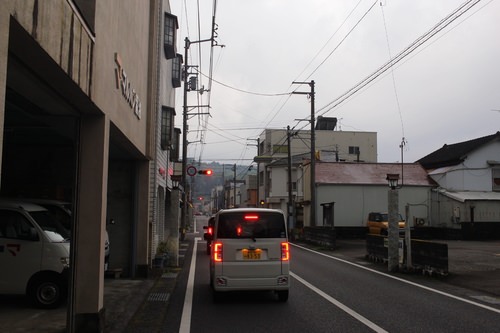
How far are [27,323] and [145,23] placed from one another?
8.28m

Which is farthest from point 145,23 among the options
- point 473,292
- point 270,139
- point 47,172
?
point 270,139

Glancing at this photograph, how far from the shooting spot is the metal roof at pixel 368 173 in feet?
126

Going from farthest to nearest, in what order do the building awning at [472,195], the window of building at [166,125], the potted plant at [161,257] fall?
the building awning at [472,195] < the window of building at [166,125] < the potted plant at [161,257]

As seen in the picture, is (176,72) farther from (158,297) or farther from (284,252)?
(284,252)

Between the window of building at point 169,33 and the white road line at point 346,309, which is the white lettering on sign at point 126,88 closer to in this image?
the white road line at point 346,309

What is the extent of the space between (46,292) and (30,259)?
27.5 inches

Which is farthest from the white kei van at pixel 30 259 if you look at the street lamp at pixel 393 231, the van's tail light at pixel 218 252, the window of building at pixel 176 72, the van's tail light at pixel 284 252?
the window of building at pixel 176 72

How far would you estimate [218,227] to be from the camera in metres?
10.2

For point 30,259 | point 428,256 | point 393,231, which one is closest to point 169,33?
point 393,231

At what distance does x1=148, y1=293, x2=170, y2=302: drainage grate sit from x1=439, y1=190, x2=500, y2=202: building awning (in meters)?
28.9

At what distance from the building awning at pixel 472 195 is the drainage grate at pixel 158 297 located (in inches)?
1139

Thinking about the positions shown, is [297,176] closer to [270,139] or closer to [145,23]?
[270,139]

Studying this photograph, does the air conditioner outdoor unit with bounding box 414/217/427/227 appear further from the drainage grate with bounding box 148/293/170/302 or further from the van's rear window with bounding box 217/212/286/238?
the drainage grate with bounding box 148/293/170/302

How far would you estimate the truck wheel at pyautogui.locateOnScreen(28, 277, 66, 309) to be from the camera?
351 inches
